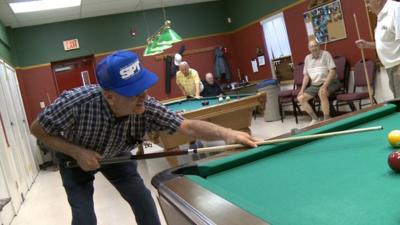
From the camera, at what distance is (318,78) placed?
19.7 feet

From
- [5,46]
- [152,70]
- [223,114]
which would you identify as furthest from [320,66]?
[5,46]

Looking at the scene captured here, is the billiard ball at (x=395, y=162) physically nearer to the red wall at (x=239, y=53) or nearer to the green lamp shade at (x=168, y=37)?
the green lamp shade at (x=168, y=37)

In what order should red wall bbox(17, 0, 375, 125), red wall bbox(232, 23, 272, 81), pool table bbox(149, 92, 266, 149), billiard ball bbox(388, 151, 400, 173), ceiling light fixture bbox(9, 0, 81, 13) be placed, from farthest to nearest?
red wall bbox(232, 23, 272, 81)
ceiling light fixture bbox(9, 0, 81, 13)
red wall bbox(17, 0, 375, 125)
pool table bbox(149, 92, 266, 149)
billiard ball bbox(388, 151, 400, 173)

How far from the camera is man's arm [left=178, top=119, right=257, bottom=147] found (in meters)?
1.88

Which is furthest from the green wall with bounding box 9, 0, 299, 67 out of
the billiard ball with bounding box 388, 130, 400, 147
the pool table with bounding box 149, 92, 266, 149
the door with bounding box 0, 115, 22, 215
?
the billiard ball with bounding box 388, 130, 400, 147

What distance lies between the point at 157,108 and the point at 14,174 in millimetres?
3470

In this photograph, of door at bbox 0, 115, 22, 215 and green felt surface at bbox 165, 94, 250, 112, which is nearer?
door at bbox 0, 115, 22, 215

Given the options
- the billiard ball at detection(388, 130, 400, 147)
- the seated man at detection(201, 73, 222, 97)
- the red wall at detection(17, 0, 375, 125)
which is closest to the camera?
the billiard ball at detection(388, 130, 400, 147)

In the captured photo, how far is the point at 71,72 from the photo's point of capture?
851 cm

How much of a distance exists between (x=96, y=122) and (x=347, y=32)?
5137 millimetres

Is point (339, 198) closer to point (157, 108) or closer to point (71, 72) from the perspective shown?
point (157, 108)

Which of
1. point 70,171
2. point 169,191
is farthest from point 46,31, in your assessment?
Result: point 169,191

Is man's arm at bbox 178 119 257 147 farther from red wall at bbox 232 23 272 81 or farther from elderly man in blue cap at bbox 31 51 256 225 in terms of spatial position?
red wall at bbox 232 23 272 81

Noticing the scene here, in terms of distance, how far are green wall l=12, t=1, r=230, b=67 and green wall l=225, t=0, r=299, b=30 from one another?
283mm
